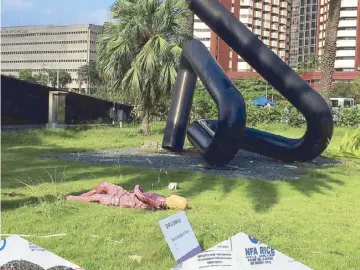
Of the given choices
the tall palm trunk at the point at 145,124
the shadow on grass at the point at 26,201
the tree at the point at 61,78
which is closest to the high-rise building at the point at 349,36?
the tree at the point at 61,78

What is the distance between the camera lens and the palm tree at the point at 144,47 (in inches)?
684

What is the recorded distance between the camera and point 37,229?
5402 mm

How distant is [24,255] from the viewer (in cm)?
282

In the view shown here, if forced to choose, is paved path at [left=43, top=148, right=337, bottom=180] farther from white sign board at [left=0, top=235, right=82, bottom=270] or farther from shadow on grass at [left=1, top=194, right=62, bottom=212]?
white sign board at [left=0, top=235, right=82, bottom=270]

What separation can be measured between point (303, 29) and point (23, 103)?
102 metres

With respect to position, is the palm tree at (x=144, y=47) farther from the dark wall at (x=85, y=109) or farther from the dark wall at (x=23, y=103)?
the dark wall at (x=85, y=109)

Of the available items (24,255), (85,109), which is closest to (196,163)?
(24,255)

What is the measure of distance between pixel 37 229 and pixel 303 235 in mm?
2742

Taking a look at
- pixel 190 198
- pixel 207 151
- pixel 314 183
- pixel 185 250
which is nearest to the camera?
pixel 185 250

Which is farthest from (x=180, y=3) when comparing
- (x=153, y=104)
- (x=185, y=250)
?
(x=185, y=250)

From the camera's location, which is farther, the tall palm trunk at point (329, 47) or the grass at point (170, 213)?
the tall palm trunk at point (329, 47)

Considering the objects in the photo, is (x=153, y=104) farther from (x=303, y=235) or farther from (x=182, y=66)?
(x=303, y=235)

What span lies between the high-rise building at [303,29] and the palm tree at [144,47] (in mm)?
97675

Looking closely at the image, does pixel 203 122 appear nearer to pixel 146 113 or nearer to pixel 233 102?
pixel 233 102
